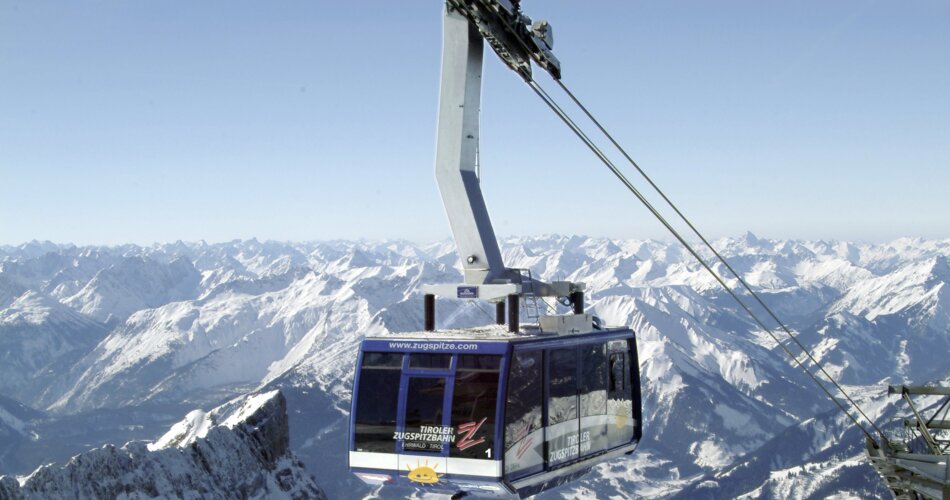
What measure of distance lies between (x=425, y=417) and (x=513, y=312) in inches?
124

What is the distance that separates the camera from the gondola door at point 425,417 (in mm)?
19391

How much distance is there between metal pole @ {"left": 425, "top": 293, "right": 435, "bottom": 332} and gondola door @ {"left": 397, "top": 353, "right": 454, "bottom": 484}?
2719 mm

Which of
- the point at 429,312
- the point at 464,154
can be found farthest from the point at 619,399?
the point at 464,154

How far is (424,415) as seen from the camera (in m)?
19.7

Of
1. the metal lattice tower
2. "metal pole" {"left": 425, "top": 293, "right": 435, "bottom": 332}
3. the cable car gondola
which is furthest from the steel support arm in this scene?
the metal lattice tower

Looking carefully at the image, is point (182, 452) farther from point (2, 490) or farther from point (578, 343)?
point (578, 343)

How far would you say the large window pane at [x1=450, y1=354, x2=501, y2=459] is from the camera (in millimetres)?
19016

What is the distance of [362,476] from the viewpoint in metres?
20.5

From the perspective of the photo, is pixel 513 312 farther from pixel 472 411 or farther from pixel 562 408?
pixel 562 408

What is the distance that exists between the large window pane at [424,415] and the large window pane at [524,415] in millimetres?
1515

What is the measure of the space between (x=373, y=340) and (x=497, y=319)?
3674 millimetres

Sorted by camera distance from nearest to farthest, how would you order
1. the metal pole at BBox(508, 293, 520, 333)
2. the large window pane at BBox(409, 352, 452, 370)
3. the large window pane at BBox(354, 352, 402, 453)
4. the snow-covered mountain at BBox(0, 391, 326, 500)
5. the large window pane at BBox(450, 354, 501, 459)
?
1. the large window pane at BBox(450, 354, 501, 459)
2. the large window pane at BBox(409, 352, 452, 370)
3. the large window pane at BBox(354, 352, 402, 453)
4. the metal pole at BBox(508, 293, 520, 333)
5. the snow-covered mountain at BBox(0, 391, 326, 500)

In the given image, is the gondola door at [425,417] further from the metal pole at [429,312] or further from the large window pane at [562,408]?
the metal pole at [429,312]

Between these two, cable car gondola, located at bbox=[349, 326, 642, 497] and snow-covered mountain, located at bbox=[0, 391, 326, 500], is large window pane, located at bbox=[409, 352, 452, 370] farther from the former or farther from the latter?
snow-covered mountain, located at bbox=[0, 391, 326, 500]
